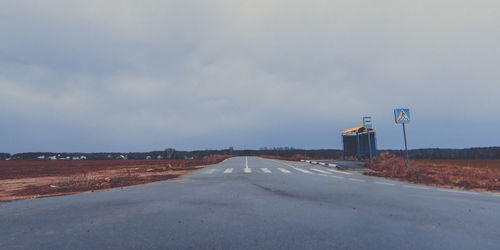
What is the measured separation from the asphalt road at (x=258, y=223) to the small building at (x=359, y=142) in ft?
57.4

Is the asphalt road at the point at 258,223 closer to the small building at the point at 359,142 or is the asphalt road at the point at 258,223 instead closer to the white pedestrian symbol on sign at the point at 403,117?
the white pedestrian symbol on sign at the point at 403,117

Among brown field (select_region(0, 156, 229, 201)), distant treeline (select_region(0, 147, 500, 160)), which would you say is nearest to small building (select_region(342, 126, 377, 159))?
distant treeline (select_region(0, 147, 500, 160))

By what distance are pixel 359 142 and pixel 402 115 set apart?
1398cm

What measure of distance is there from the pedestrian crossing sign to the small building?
8607mm

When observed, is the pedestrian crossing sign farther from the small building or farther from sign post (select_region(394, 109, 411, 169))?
the small building

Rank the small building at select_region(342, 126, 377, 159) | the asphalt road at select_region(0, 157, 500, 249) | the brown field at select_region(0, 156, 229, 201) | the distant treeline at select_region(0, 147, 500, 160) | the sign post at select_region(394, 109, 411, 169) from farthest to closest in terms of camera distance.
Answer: the distant treeline at select_region(0, 147, 500, 160), the small building at select_region(342, 126, 377, 159), the sign post at select_region(394, 109, 411, 169), the brown field at select_region(0, 156, 229, 201), the asphalt road at select_region(0, 157, 500, 249)

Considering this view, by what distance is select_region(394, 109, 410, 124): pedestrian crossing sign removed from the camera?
1315cm

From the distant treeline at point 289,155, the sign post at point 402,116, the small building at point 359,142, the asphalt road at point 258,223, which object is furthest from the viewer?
the distant treeline at point 289,155

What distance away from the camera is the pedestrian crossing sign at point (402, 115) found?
43.2ft

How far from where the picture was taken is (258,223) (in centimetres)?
437

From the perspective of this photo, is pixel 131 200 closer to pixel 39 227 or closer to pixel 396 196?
pixel 39 227

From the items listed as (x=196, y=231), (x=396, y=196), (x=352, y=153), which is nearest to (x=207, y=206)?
(x=196, y=231)

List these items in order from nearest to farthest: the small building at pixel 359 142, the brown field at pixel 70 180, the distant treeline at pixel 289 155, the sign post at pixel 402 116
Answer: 1. the brown field at pixel 70 180
2. the sign post at pixel 402 116
3. the small building at pixel 359 142
4. the distant treeline at pixel 289 155

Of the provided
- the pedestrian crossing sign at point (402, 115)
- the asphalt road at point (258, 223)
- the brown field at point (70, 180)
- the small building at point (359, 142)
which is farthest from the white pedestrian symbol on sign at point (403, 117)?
the brown field at point (70, 180)
